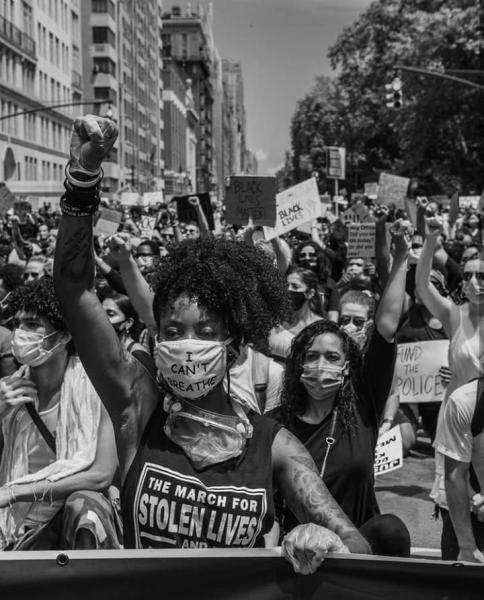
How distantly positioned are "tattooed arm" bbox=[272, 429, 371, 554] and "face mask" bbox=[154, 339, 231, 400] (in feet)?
0.81

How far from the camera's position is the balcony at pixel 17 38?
166ft

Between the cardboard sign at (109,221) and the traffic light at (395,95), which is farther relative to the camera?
the traffic light at (395,95)

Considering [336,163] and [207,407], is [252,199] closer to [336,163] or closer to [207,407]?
[207,407]

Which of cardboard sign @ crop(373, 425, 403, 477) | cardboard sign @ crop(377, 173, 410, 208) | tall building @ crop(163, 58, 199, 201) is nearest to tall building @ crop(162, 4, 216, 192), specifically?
tall building @ crop(163, 58, 199, 201)

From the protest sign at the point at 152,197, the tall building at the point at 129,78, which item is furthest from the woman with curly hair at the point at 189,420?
the tall building at the point at 129,78

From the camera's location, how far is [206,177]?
521 ft

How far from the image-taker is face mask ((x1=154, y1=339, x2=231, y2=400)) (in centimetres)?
251

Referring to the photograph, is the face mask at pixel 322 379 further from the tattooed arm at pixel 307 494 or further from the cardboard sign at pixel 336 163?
the cardboard sign at pixel 336 163

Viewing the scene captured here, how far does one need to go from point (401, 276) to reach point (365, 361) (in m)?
0.45

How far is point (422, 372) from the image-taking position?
7.52 meters

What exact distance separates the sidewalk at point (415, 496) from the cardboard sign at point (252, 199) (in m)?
2.56

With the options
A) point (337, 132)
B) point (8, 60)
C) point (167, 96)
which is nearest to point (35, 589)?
point (8, 60)

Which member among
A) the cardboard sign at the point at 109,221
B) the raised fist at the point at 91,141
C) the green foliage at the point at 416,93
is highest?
the green foliage at the point at 416,93

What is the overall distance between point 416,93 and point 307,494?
37.6 meters
